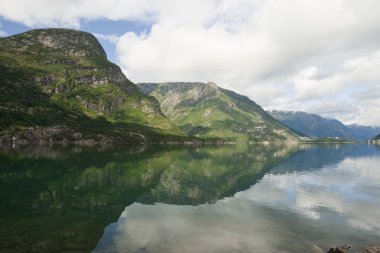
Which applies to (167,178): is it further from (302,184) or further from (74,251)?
(74,251)

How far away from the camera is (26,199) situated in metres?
66.8

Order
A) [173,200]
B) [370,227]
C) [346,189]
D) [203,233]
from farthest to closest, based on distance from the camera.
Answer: [346,189], [173,200], [370,227], [203,233]

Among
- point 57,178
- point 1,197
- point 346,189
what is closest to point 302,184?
point 346,189

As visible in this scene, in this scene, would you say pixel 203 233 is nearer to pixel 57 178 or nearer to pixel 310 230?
pixel 310 230

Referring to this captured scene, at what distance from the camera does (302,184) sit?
102 m

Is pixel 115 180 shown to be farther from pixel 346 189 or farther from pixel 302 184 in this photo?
pixel 346 189

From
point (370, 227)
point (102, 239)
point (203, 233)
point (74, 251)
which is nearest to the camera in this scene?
point (74, 251)

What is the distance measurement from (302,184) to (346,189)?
1248cm

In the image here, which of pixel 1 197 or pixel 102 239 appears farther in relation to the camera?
pixel 1 197

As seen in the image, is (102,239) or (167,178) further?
(167,178)

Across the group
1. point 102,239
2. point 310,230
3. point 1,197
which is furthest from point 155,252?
point 1,197

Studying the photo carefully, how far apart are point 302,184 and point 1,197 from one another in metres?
81.0

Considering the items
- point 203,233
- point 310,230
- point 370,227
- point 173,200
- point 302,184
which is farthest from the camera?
point 302,184

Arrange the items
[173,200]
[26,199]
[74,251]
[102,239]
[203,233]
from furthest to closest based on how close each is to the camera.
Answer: [173,200], [26,199], [203,233], [102,239], [74,251]
